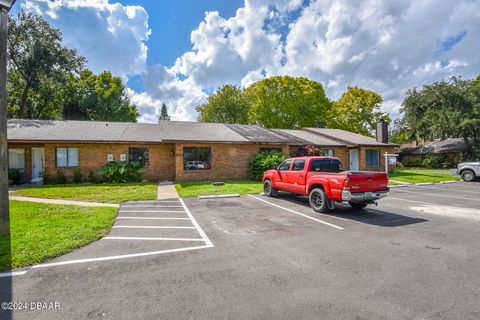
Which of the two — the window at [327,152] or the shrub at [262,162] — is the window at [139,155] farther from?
the window at [327,152]

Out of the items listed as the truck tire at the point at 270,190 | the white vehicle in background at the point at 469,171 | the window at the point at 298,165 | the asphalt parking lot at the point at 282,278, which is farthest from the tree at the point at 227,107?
the asphalt parking lot at the point at 282,278

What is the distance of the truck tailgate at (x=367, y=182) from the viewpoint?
26.3ft

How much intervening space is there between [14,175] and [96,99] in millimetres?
22929

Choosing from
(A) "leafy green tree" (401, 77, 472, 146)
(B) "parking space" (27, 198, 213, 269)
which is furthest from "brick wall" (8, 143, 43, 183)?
(A) "leafy green tree" (401, 77, 472, 146)

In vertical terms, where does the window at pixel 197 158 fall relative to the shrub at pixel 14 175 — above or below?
above

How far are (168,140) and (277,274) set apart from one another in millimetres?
13877

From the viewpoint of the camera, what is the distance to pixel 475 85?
30.3 meters

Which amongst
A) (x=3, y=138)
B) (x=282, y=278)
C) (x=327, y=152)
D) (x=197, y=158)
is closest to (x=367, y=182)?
(x=282, y=278)

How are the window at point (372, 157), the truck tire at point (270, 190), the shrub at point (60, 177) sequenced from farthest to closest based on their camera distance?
the window at point (372, 157) < the shrub at point (60, 177) < the truck tire at point (270, 190)

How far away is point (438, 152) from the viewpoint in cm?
3453

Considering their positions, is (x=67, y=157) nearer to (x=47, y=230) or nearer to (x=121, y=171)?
(x=121, y=171)

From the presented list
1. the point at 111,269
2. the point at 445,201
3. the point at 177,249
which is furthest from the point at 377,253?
the point at 445,201

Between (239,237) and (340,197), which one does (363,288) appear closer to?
(239,237)

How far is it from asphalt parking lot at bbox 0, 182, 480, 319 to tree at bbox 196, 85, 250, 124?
127ft
